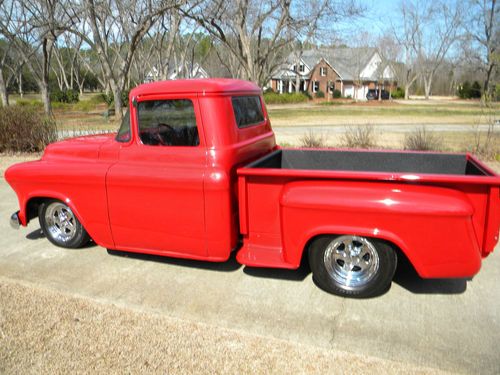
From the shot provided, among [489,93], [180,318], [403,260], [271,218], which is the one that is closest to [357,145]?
[489,93]

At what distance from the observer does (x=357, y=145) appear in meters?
10.3

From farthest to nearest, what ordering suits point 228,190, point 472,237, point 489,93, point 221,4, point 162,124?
1. point 221,4
2. point 489,93
3. point 162,124
4. point 228,190
5. point 472,237

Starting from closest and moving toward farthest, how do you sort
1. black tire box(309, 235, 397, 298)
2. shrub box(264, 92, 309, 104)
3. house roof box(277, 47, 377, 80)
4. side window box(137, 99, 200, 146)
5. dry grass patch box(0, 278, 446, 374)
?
dry grass patch box(0, 278, 446, 374) < black tire box(309, 235, 397, 298) < side window box(137, 99, 200, 146) < shrub box(264, 92, 309, 104) < house roof box(277, 47, 377, 80)

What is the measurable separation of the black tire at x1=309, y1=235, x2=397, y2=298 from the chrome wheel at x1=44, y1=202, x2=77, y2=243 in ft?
9.03

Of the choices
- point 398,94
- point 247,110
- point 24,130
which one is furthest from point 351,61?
point 247,110

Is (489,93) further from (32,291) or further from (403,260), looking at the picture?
(32,291)

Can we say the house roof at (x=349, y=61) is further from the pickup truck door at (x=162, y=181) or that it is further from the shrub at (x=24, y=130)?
the pickup truck door at (x=162, y=181)

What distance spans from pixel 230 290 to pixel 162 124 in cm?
167

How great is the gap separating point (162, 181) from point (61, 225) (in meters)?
1.73

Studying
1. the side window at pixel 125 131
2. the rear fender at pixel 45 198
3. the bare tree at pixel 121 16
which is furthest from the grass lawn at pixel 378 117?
the rear fender at pixel 45 198

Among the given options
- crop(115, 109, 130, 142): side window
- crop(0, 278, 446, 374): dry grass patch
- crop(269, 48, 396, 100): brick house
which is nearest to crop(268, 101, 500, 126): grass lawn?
crop(115, 109, 130, 142): side window

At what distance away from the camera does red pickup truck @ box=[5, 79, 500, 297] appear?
3006 mm

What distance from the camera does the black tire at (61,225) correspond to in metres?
4.47

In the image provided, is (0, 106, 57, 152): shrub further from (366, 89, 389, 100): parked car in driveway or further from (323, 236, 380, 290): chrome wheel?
(366, 89, 389, 100): parked car in driveway
